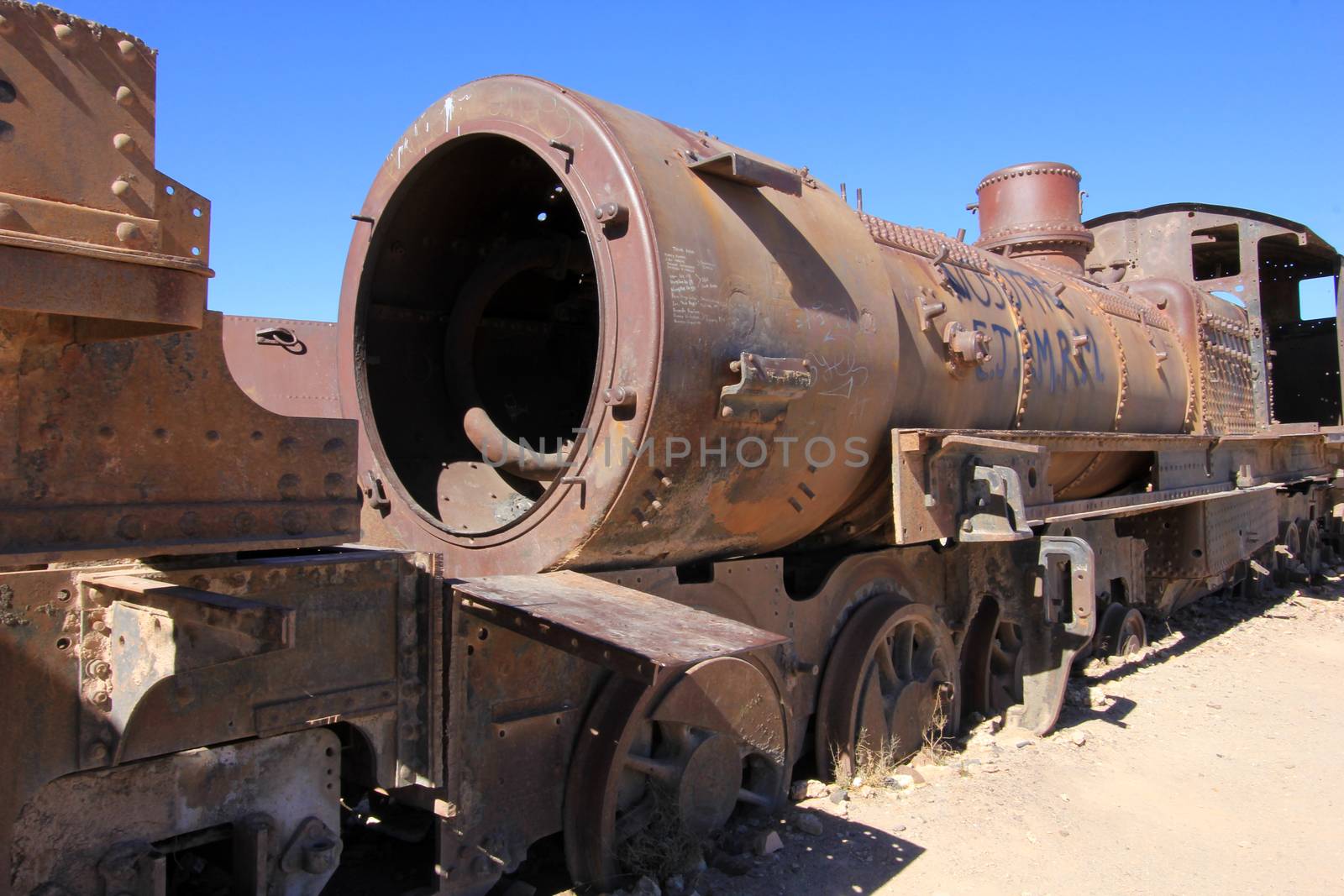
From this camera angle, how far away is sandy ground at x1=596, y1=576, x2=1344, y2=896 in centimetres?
370

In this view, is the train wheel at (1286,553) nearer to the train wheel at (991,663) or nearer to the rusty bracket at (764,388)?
the train wheel at (991,663)

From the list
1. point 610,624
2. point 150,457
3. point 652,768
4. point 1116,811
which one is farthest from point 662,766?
point 1116,811

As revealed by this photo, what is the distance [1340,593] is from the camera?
11.2 metres

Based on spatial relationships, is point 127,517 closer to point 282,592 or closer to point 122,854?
point 282,592

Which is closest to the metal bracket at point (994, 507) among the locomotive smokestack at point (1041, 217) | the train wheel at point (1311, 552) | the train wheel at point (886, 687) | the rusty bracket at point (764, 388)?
the train wheel at point (886, 687)

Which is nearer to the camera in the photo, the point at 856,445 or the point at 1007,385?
the point at 856,445

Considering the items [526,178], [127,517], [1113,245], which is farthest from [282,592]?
[1113,245]

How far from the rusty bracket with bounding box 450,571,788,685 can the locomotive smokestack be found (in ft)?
19.4

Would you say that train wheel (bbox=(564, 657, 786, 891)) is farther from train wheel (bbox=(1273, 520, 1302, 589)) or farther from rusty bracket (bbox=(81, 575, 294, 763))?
train wheel (bbox=(1273, 520, 1302, 589))

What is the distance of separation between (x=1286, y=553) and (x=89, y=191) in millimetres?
11744

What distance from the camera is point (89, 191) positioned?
1801 millimetres

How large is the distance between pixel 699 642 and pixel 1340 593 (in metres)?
11.3

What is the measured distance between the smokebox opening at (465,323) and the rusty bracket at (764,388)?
92 cm

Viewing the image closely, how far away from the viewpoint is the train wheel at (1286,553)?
10.8 metres
